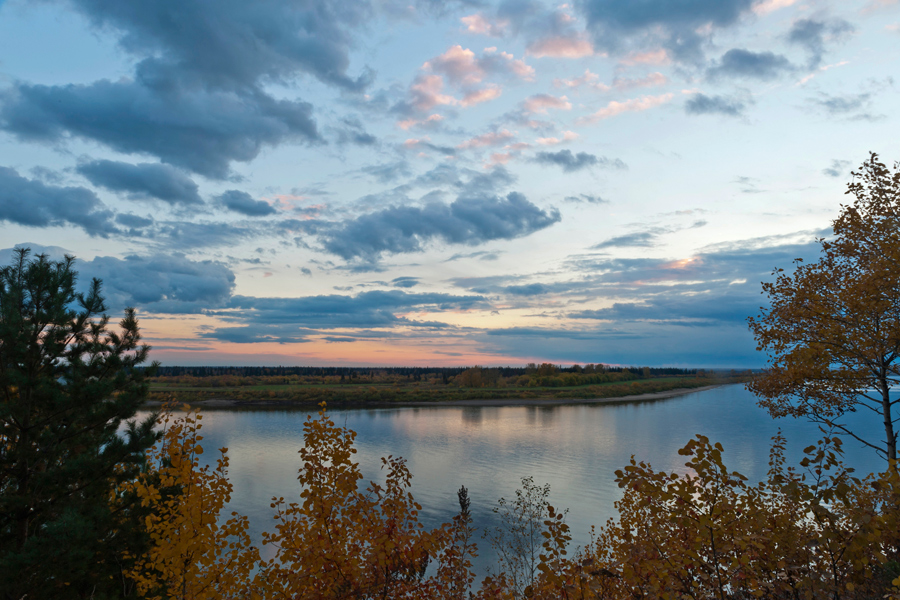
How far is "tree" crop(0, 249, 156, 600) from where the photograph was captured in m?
8.41

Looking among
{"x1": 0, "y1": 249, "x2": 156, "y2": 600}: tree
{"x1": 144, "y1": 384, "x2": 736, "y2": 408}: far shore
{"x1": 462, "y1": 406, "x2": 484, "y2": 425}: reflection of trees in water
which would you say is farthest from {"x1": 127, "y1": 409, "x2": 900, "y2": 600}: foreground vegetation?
Result: {"x1": 144, "y1": 384, "x2": 736, "y2": 408}: far shore

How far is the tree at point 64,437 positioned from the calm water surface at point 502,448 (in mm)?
A: 4891

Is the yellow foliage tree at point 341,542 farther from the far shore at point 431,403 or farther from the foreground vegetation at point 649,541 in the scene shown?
the far shore at point 431,403

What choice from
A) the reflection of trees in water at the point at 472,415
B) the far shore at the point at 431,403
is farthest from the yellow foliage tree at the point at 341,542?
the far shore at the point at 431,403

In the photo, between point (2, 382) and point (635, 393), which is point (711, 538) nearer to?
point (2, 382)

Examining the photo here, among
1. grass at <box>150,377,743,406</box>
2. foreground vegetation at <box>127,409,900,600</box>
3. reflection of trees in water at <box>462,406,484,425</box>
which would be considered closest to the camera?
foreground vegetation at <box>127,409,900,600</box>

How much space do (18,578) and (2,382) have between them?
367cm

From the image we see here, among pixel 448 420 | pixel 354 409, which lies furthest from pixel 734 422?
pixel 354 409

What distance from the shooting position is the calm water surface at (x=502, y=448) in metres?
26.6

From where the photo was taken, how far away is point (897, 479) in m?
3.56

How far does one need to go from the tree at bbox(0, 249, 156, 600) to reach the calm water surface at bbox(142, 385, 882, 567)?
4.89m

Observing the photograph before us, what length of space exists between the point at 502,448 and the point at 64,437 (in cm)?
3585

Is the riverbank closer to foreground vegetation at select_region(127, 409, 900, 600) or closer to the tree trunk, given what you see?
the tree trunk

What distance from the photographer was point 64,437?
9.68 m
